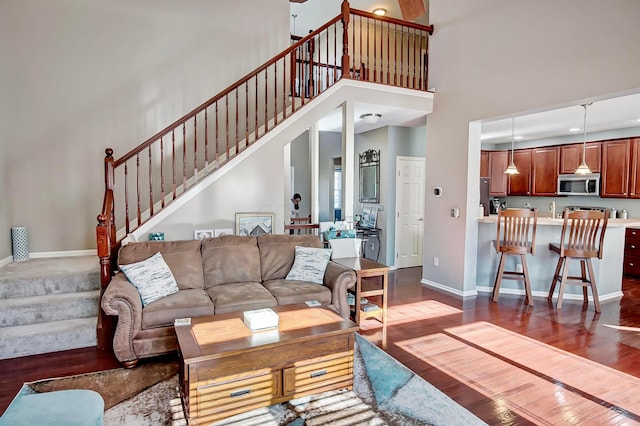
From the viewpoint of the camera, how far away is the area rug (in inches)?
88.7

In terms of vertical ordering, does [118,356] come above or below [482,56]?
below

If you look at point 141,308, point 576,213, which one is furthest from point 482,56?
point 141,308

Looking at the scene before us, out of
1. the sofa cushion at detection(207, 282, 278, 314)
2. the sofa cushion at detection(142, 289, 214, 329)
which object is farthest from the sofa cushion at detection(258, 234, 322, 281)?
the sofa cushion at detection(142, 289, 214, 329)

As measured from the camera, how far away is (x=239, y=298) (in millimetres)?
3277

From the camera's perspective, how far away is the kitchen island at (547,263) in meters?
4.91

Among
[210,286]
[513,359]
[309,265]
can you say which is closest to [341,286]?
[309,265]

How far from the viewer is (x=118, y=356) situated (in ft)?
9.45

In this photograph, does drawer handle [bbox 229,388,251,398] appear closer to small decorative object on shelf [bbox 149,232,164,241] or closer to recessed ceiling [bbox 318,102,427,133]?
small decorative object on shelf [bbox 149,232,164,241]

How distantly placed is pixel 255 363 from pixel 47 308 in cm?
243

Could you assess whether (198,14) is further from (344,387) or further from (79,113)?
(344,387)

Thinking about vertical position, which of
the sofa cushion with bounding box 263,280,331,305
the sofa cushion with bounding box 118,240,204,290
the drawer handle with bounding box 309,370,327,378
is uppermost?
the sofa cushion with bounding box 118,240,204,290

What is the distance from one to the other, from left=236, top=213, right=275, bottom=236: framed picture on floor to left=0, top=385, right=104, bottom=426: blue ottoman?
8.99 ft

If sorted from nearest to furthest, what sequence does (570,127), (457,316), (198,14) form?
(457,316), (198,14), (570,127)

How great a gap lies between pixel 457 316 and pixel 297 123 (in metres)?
3.01
